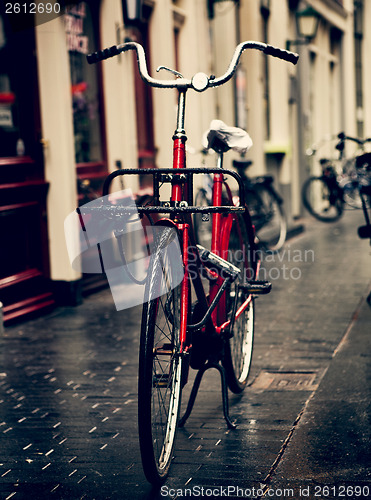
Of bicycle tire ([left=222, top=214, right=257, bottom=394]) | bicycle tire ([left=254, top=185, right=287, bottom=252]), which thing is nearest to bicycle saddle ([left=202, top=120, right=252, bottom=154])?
bicycle tire ([left=222, top=214, right=257, bottom=394])

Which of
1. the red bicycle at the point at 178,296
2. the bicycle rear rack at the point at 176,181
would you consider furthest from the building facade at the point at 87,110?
the bicycle rear rack at the point at 176,181

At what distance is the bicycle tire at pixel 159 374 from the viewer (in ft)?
10.5

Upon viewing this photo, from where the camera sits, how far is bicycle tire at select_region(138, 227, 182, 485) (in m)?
3.19

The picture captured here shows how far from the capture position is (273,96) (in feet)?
46.5

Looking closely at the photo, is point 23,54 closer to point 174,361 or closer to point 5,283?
point 5,283

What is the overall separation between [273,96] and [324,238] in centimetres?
293

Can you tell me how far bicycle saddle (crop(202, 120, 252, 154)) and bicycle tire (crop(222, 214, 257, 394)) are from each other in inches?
15.1

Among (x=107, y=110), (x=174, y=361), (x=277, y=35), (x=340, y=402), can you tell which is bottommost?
(x=340, y=402)

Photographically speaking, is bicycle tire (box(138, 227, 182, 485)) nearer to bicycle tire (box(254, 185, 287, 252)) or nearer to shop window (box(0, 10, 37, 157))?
shop window (box(0, 10, 37, 157))

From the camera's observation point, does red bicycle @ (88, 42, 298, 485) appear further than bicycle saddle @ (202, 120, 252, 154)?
No

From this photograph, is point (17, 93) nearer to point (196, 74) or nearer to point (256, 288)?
point (256, 288)

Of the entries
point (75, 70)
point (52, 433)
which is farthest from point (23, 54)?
point (52, 433)

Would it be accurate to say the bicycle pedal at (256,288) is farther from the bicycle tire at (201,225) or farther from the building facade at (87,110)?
the bicycle tire at (201,225)

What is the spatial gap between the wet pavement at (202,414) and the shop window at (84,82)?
6.74 ft
